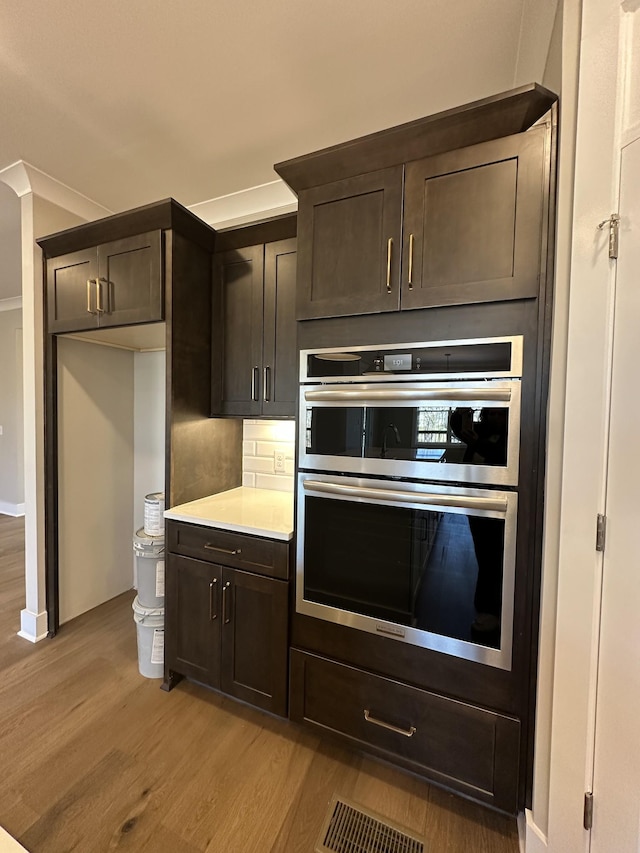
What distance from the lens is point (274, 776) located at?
4.97ft

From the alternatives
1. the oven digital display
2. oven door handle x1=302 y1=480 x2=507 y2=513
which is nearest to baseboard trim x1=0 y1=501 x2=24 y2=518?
oven door handle x1=302 y1=480 x2=507 y2=513

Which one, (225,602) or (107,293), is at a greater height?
(107,293)

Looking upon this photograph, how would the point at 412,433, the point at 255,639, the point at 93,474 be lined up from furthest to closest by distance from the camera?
the point at 93,474 < the point at 255,639 < the point at 412,433

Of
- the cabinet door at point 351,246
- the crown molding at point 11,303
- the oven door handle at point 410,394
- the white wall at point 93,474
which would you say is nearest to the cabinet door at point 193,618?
the oven door handle at point 410,394

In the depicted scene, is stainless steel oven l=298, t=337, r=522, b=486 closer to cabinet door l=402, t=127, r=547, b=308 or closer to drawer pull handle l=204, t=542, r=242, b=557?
cabinet door l=402, t=127, r=547, b=308

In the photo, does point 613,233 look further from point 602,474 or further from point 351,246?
point 351,246

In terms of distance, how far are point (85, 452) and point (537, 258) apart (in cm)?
284

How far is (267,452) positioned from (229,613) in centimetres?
99

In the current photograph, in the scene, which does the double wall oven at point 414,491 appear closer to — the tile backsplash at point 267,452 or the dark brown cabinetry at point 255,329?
the dark brown cabinetry at point 255,329

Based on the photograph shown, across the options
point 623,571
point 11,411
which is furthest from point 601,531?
point 11,411

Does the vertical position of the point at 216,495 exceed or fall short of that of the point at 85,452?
it falls short

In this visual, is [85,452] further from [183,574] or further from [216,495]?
[183,574]

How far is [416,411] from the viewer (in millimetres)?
1382

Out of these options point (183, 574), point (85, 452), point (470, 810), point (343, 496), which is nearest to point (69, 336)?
point (85, 452)
